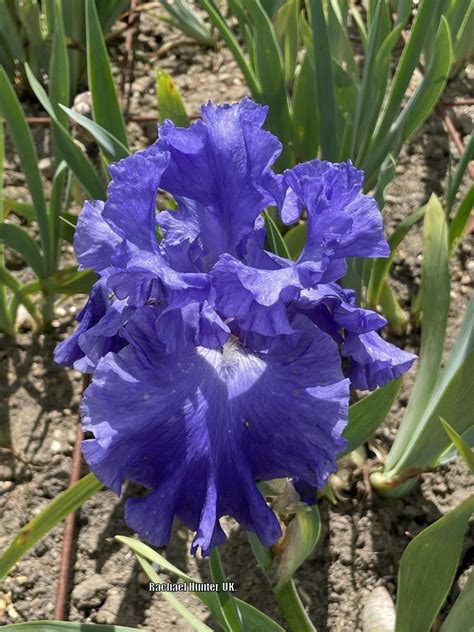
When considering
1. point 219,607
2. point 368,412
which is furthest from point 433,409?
point 219,607

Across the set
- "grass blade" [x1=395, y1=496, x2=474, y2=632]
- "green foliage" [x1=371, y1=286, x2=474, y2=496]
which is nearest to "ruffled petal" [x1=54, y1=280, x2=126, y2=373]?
"grass blade" [x1=395, y1=496, x2=474, y2=632]

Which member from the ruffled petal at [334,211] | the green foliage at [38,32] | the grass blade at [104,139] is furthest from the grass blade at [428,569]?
the green foliage at [38,32]

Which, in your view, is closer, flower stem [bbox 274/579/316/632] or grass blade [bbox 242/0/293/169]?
flower stem [bbox 274/579/316/632]

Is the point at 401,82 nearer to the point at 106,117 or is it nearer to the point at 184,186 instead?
the point at 106,117

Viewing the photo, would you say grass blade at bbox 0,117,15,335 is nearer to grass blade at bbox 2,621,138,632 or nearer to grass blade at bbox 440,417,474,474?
grass blade at bbox 2,621,138,632

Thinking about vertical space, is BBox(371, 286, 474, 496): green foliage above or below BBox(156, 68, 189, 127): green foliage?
below

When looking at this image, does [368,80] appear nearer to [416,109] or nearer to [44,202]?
[416,109]
